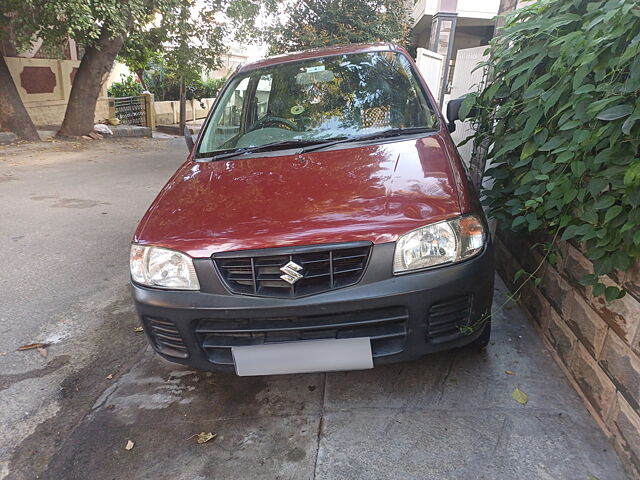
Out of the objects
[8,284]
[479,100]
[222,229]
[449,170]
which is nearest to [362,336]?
[222,229]

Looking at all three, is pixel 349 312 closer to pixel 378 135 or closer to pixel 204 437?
pixel 204 437

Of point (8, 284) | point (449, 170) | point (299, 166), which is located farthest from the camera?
point (8, 284)

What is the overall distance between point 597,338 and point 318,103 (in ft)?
7.08

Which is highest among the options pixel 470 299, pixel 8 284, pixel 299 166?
pixel 299 166

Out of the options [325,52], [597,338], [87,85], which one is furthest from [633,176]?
[87,85]

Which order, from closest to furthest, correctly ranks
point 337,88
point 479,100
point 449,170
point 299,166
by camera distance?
point 449,170 → point 299,166 → point 479,100 → point 337,88

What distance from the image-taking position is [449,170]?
2.20m

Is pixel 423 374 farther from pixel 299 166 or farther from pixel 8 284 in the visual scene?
pixel 8 284

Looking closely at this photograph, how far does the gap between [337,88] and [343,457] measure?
7.64 ft

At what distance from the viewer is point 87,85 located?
11.3m

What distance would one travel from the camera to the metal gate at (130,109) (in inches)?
599

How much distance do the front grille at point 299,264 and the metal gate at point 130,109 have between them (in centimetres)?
1515

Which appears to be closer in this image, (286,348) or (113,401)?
(286,348)

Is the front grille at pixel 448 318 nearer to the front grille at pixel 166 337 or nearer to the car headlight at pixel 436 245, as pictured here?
the car headlight at pixel 436 245
